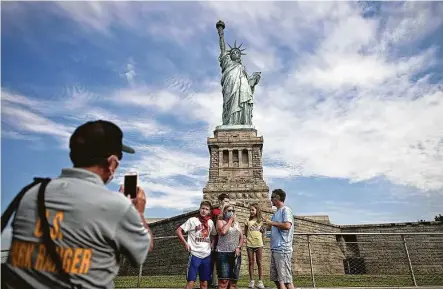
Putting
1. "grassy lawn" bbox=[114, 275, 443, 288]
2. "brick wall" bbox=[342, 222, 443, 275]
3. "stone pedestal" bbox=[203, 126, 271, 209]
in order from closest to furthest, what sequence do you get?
"grassy lawn" bbox=[114, 275, 443, 288] → "brick wall" bbox=[342, 222, 443, 275] → "stone pedestal" bbox=[203, 126, 271, 209]

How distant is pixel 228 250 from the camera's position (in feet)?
18.0

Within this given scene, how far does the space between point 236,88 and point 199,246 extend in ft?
78.0

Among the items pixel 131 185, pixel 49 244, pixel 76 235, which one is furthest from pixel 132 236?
pixel 131 185

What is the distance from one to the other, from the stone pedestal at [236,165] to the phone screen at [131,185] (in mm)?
20853

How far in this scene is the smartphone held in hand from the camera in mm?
2045

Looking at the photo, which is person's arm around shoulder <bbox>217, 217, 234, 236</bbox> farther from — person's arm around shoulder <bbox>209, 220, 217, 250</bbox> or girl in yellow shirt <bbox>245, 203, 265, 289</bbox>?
girl in yellow shirt <bbox>245, 203, 265, 289</bbox>

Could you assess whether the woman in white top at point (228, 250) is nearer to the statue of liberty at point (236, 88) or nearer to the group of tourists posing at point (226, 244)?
the group of tourists posing at point (226, 244)

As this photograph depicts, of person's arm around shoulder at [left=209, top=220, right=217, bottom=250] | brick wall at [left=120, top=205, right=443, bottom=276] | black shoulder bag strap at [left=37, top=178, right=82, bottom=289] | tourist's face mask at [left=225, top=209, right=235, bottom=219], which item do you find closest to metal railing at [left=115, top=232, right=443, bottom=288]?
brick wall at [left=120, top=205, right=443, bottom=276]

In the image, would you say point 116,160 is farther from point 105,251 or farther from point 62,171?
point 105,251

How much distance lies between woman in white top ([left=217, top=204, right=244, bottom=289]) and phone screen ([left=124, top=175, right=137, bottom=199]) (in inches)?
140

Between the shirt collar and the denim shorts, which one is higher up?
the shirt collar

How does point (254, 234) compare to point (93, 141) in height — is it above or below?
above

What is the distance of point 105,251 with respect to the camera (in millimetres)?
1597

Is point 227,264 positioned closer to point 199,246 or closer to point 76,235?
Answer: point 199,246
